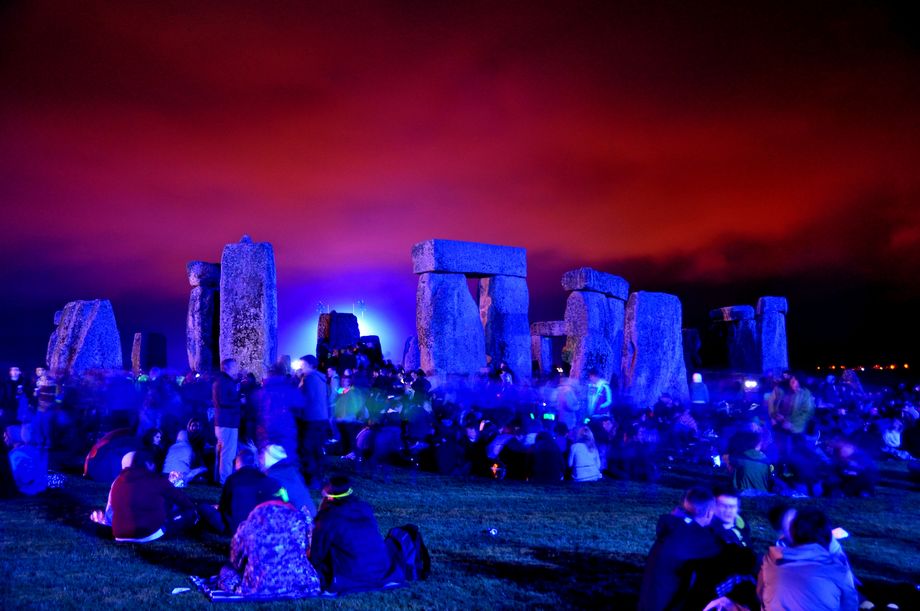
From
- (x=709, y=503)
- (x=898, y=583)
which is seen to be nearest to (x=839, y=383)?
(x=898, y=583)

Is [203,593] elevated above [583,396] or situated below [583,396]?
below

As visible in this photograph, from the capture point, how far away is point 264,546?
6.52 m

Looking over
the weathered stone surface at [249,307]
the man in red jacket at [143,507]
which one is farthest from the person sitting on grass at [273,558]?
the weathered stone surface at [249,307]

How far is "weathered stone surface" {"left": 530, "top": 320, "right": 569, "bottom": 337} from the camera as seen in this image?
31438 mm

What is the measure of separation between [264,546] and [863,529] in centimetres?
675

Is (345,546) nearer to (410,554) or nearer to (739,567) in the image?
(410,554)

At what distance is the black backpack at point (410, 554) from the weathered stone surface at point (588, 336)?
14981 mm

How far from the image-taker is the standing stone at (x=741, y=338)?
96.4 ft

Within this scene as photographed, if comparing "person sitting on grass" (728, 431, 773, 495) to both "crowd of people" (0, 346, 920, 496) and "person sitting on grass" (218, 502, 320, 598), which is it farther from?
"person sitting on grass" (218, 502, 320, 598)

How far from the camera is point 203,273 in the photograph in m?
21.5

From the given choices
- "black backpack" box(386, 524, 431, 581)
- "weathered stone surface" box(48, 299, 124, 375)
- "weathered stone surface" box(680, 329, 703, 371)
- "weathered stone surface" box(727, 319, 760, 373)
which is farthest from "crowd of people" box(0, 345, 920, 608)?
"weathered stone surface" box(680, 329, 703, 371)

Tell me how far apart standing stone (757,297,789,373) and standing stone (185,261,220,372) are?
718 inches

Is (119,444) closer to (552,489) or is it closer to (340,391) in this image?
(340,391)

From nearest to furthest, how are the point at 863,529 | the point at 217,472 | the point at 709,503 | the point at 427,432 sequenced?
the point at 709,503 → the point at 863,529 → the point at 217,472 → the point at 427,432
